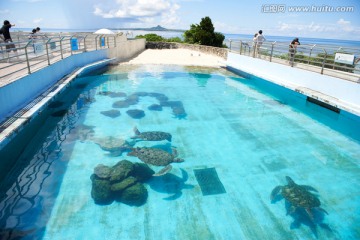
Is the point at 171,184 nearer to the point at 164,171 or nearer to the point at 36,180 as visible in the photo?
the point at 164,171

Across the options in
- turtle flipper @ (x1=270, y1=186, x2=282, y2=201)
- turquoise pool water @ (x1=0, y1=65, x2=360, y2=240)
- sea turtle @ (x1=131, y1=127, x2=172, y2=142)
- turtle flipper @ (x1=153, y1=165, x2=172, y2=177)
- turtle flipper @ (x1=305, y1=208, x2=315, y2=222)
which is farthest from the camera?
sea turtle @ (x1=131, y1=127, x2=172, y2=142)

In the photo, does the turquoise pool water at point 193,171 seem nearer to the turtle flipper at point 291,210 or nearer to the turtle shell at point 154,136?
the turtle flipper at point 291,210

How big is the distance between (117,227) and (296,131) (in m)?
6.21

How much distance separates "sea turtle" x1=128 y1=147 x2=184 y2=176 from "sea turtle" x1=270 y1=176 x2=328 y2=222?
2244 mm

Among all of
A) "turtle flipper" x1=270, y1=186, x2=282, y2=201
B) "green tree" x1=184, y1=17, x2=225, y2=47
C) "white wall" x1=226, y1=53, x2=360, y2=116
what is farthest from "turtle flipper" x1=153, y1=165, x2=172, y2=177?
"green tree" x1=184, y1=17, x2=225, y2=47

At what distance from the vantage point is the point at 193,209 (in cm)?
454

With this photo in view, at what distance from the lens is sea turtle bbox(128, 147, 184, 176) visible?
5879 millimetres

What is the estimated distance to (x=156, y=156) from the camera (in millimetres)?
6035

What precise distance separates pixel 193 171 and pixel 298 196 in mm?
→ 2107

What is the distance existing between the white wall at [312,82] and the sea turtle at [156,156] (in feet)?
18.8

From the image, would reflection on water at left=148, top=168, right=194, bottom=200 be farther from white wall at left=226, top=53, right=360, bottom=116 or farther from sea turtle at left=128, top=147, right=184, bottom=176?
white wall at left=226, top=53, right=360, bottom=116

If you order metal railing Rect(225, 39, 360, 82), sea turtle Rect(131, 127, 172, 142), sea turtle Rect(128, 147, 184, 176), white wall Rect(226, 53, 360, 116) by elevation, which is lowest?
sea turtle Rect(128, 147, 184, 176)

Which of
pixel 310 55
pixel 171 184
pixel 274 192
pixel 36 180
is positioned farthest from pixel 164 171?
pixel 310 55

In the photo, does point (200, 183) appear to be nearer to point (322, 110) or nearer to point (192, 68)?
point (322, 110)
